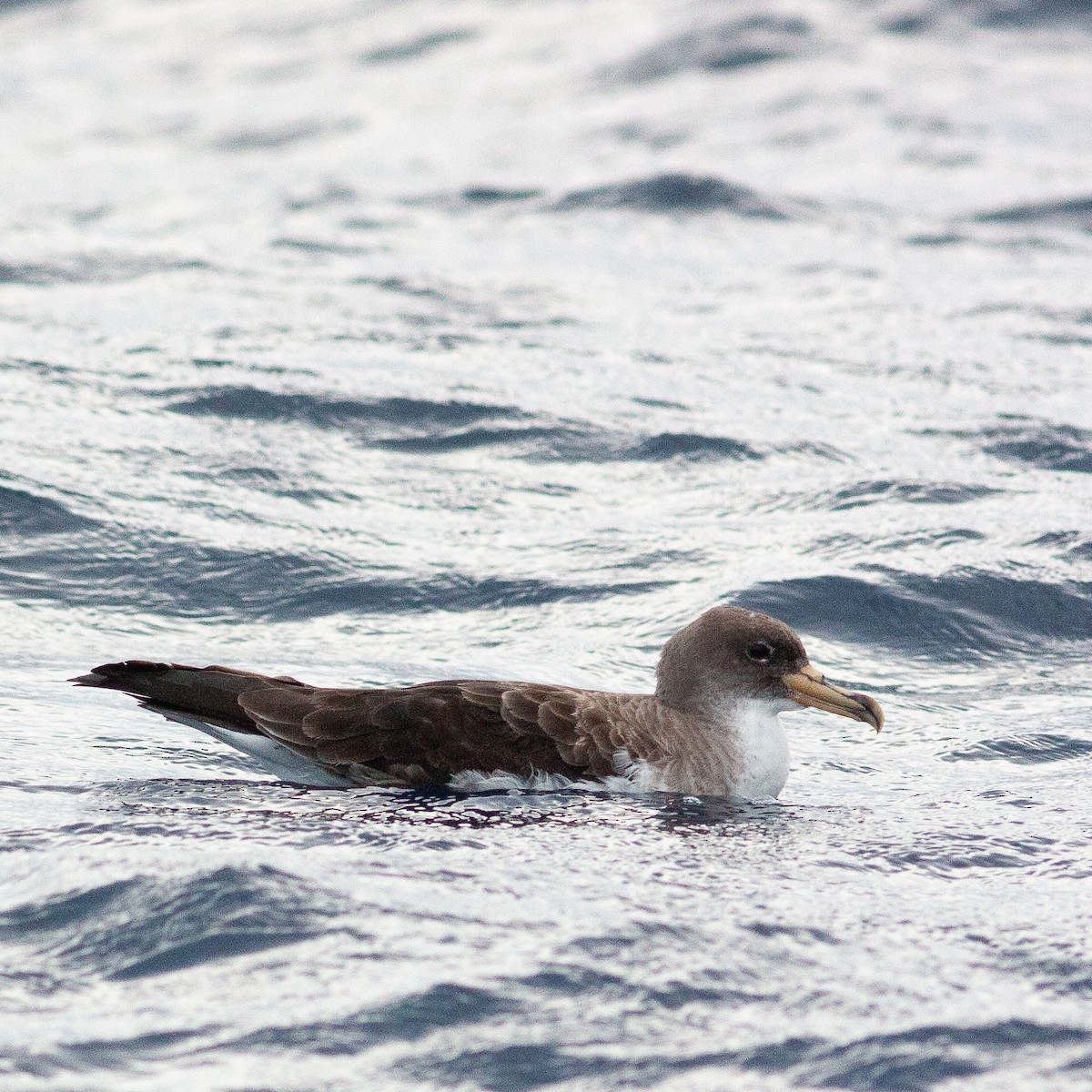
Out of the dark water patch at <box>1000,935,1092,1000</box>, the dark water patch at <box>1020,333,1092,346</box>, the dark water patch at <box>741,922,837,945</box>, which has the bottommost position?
the dark water patch at <box>1020,333,1092,346</box>

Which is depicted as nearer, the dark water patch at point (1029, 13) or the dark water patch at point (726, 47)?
the dark water patch at point (726, 47)

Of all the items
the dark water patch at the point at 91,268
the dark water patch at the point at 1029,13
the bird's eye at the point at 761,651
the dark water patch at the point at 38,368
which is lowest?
the bird's eye at the point at 761,651

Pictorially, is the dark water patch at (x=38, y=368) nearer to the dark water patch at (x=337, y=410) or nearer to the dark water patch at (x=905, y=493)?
the dark water patch at (x=337, y=410)

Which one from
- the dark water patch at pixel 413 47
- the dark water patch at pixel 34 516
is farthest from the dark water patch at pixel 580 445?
the dark water patch at pixel 413 47

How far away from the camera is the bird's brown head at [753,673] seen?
7.72m

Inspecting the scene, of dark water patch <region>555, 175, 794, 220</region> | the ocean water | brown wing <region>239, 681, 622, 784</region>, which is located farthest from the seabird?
dark water patch <region>555, 175, 794, 220</region>

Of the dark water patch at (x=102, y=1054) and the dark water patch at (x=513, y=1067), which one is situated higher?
the dark water patch at (x=102, y=1054)

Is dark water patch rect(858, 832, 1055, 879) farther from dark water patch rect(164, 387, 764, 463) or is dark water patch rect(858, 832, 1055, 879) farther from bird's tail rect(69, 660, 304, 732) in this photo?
dark water patch rect(164, 387, 764, 463)

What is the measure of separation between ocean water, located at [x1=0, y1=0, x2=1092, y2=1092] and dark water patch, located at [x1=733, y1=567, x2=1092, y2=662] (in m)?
0.03

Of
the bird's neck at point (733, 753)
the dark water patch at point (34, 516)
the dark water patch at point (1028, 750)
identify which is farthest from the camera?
the dark water patch at point (34, 516)

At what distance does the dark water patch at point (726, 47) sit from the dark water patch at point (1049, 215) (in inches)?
263

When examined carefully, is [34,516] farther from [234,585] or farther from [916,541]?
[916,541]

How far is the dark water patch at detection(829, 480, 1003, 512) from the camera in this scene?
39.0ft

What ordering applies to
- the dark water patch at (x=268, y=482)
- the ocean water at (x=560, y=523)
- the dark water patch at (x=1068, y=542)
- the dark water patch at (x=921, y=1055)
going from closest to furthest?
the dark water patch at (x=921, y=1055) → the ocean water at (x=560, y=523) → the dark water patch at (x=1068, y=542) → the dark water patch at (x=268, y=482)
